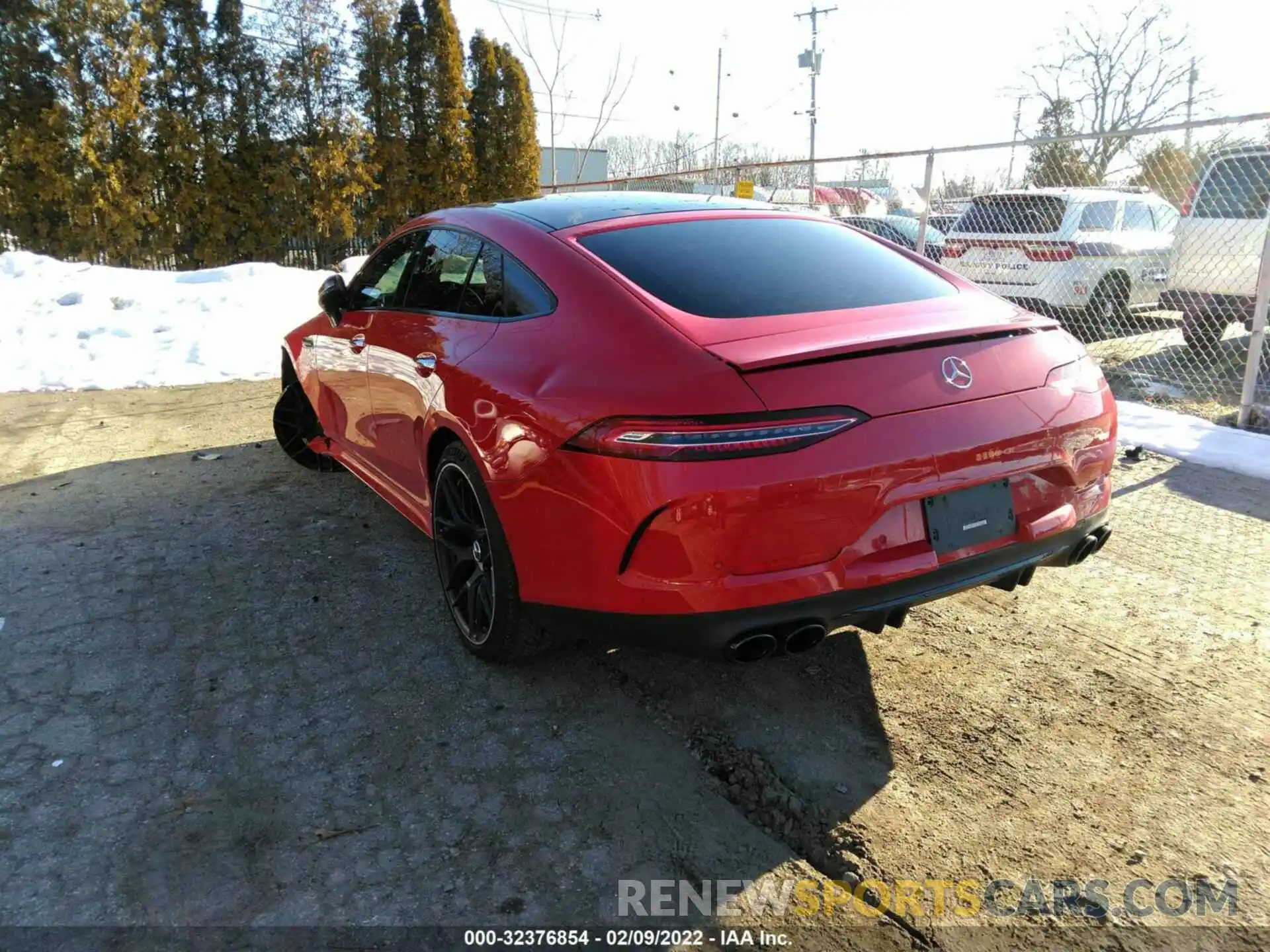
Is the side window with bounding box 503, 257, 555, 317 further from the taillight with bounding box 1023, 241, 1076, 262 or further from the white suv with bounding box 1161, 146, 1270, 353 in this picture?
the taillight with bounding box 1023, 241, 1076, 262

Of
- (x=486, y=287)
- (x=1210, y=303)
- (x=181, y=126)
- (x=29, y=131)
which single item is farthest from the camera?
(x=181, y=126)

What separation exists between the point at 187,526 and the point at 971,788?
4.00 m

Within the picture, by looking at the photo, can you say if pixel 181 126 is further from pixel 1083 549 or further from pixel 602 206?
pixel 1083 549

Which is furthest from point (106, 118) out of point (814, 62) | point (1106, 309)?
point (814, 62)

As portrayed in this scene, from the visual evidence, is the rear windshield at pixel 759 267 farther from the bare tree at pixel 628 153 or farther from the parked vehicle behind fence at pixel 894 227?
the bare tree at pixel 628 153

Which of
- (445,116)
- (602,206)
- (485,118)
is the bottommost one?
(602,206)

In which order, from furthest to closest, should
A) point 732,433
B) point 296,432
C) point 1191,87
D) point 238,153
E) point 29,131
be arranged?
1. point 1191,87
2. point 238,153
3. point 29,131
4. point 296,432
5. point 732,433

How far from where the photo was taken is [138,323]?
9.29 meters

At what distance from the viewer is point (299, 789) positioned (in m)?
2.50

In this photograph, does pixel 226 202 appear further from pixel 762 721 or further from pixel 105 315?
A: pixel 762 721

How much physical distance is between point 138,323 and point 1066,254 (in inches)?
383

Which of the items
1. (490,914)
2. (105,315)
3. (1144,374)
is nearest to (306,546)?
(490,914)

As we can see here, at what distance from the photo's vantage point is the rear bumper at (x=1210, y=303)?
24.9ft

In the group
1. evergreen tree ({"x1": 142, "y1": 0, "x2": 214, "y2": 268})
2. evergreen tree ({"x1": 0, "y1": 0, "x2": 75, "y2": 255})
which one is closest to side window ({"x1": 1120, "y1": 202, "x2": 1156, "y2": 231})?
evergreen tree ({"x1": 142, "y1": 0, "x2": 214, "y2": 268})
